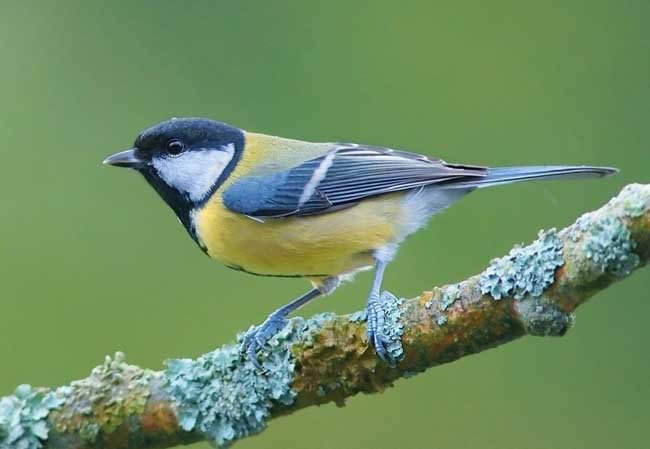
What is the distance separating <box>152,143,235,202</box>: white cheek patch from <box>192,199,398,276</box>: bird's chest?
0.11 m

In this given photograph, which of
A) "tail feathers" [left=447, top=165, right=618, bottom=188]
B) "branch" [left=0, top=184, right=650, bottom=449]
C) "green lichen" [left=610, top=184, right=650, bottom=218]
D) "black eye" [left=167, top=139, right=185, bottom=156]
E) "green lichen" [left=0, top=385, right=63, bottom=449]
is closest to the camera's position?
"green lichen" [left=610, top=184, right=650, bottom=218]

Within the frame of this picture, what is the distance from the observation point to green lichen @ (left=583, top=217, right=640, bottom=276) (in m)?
1.33

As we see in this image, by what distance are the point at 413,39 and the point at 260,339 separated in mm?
1574

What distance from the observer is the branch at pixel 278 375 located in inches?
58.6

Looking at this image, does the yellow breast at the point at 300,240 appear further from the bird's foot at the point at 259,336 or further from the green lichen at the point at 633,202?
the green lichen at the point at 633,202

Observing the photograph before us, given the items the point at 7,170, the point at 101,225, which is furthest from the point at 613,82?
the point at 7,170

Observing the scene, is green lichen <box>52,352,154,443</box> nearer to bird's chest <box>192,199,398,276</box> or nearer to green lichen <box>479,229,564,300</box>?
bird's chest <box>192,199,398,276</box>

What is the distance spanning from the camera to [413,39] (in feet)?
10.1

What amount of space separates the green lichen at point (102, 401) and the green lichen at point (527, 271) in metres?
0.59

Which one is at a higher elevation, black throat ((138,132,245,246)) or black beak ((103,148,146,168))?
black beak ((103,148,146,168))

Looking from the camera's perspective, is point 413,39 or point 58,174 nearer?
point 58,174

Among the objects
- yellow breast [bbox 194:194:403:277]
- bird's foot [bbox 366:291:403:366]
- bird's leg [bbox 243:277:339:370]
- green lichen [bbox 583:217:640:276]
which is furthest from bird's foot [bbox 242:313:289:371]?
green lichen [bbox 583:217:640:276]

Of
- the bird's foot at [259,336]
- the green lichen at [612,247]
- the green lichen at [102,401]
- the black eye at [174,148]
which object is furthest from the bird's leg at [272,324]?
the green lichen at [612,247]

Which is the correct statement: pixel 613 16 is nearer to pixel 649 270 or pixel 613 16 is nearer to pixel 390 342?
pixel 649 270
